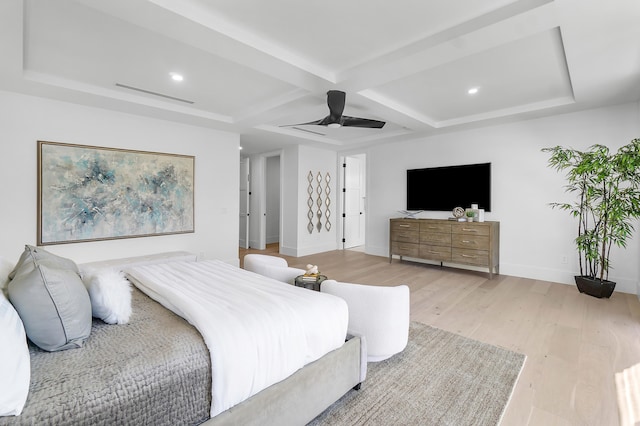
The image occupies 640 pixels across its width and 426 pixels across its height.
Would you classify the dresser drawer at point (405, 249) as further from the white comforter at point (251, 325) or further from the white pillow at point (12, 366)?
the white pillow at point (12, 366)

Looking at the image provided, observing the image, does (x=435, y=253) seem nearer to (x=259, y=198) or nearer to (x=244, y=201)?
(x=259, y=198)

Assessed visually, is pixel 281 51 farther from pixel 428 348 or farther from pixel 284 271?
pixel 428 348

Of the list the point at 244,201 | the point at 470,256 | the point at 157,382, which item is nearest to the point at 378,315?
the point at 157,382

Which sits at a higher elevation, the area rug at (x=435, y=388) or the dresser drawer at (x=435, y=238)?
the dresser drawer at (x=435, y=238)

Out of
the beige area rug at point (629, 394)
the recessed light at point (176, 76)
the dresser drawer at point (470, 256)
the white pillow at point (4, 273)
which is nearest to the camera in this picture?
the white pillow at point (4, 273)

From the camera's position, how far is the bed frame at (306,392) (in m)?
1.31

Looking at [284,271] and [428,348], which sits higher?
[284,271]

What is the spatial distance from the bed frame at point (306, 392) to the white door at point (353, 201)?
18.3ft

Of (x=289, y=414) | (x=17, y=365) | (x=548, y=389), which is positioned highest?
(x=17, y=365)

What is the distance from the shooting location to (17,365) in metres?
0.95

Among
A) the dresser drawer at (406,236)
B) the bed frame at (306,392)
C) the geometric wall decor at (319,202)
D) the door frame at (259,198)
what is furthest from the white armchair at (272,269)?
the door frame at (259,198)

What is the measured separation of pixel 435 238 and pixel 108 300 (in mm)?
4700

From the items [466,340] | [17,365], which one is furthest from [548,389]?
[17,365]

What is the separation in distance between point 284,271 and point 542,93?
3.78m
